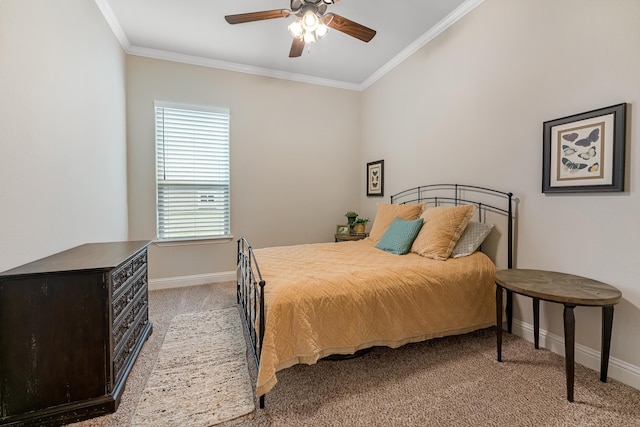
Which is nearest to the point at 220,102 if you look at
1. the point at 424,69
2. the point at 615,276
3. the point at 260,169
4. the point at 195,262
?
the point at 260,169

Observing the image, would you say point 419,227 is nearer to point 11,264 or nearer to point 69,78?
point 11,264

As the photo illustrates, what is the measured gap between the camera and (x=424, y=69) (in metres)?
3.18

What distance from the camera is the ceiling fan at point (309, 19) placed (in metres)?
2.04

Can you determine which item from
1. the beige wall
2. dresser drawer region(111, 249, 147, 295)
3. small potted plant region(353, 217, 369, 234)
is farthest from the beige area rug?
small potted plant region(353, 217, 369, 234)

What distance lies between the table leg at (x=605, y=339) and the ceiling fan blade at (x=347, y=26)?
99.6 inches

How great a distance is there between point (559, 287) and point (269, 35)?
3474mm

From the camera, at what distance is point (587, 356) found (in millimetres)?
1890

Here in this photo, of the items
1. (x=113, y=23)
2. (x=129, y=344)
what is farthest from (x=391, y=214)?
(x=113, y=23)

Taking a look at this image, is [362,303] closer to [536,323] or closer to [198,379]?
[198,379]

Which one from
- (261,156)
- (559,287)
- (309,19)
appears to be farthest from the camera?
(261,156)

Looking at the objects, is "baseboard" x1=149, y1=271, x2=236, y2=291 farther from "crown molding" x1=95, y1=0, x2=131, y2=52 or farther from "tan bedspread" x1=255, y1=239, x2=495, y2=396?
Answer: "crown molding" x1=95, y1=0, x2=131, y2=52

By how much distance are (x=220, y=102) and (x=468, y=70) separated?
300 cm

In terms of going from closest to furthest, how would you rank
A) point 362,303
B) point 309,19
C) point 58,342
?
1. point 58,342
2. point 362,303
3. point 309,19

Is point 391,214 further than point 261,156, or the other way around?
point 261,156
